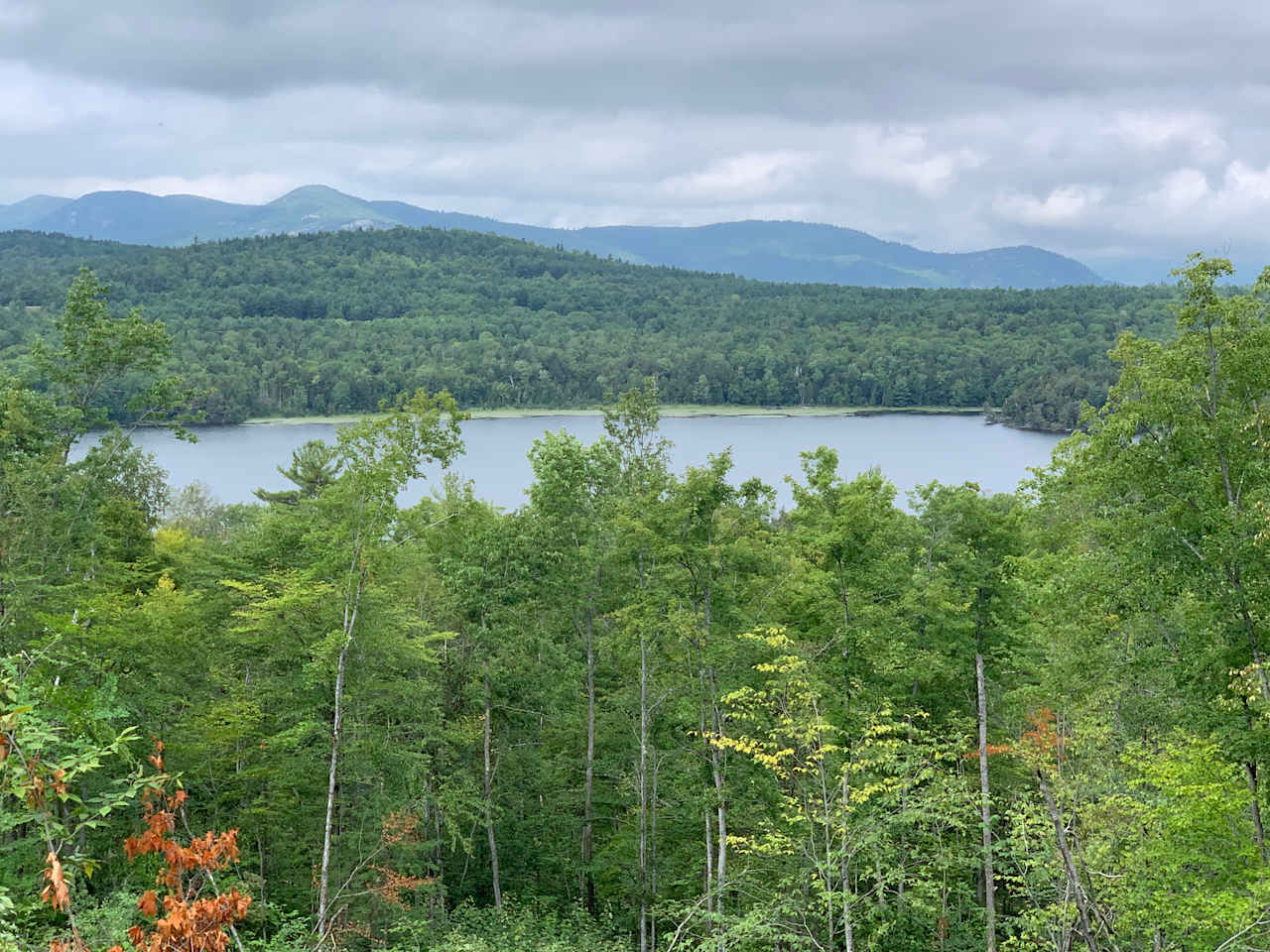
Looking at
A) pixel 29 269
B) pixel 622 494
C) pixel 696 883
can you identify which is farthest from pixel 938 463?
pixel 29 269

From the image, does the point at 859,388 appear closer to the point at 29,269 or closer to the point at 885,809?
the point at 885,809

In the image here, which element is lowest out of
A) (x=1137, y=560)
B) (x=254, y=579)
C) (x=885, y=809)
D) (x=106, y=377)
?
(x=885, y=809)

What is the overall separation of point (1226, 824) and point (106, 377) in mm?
27072

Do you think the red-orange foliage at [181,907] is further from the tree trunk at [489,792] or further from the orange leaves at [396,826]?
the tree trunk at [489,792]

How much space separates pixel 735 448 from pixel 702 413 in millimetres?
44470

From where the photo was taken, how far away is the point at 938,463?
292 feet

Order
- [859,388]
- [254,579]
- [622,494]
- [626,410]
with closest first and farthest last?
[254,579], [622,494], [626,410], [859,388]

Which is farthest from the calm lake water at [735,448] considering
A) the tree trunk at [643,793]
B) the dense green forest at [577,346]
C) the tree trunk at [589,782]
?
the tree trunk at [643,793]

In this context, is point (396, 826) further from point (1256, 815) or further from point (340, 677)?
point (1256, 815)

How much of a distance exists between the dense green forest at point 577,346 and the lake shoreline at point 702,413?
77.7 inches

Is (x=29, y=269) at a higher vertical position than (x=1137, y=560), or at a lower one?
higher

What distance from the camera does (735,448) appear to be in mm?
89312

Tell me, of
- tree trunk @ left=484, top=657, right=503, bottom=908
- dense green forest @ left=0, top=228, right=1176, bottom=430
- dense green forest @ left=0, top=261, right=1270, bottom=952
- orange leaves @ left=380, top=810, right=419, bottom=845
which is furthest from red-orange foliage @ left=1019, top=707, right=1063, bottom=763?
dense green forest @ left=0, top=228, right=1176, bottom=430

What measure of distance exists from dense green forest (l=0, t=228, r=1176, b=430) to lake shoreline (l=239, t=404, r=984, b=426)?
6.47 ft
